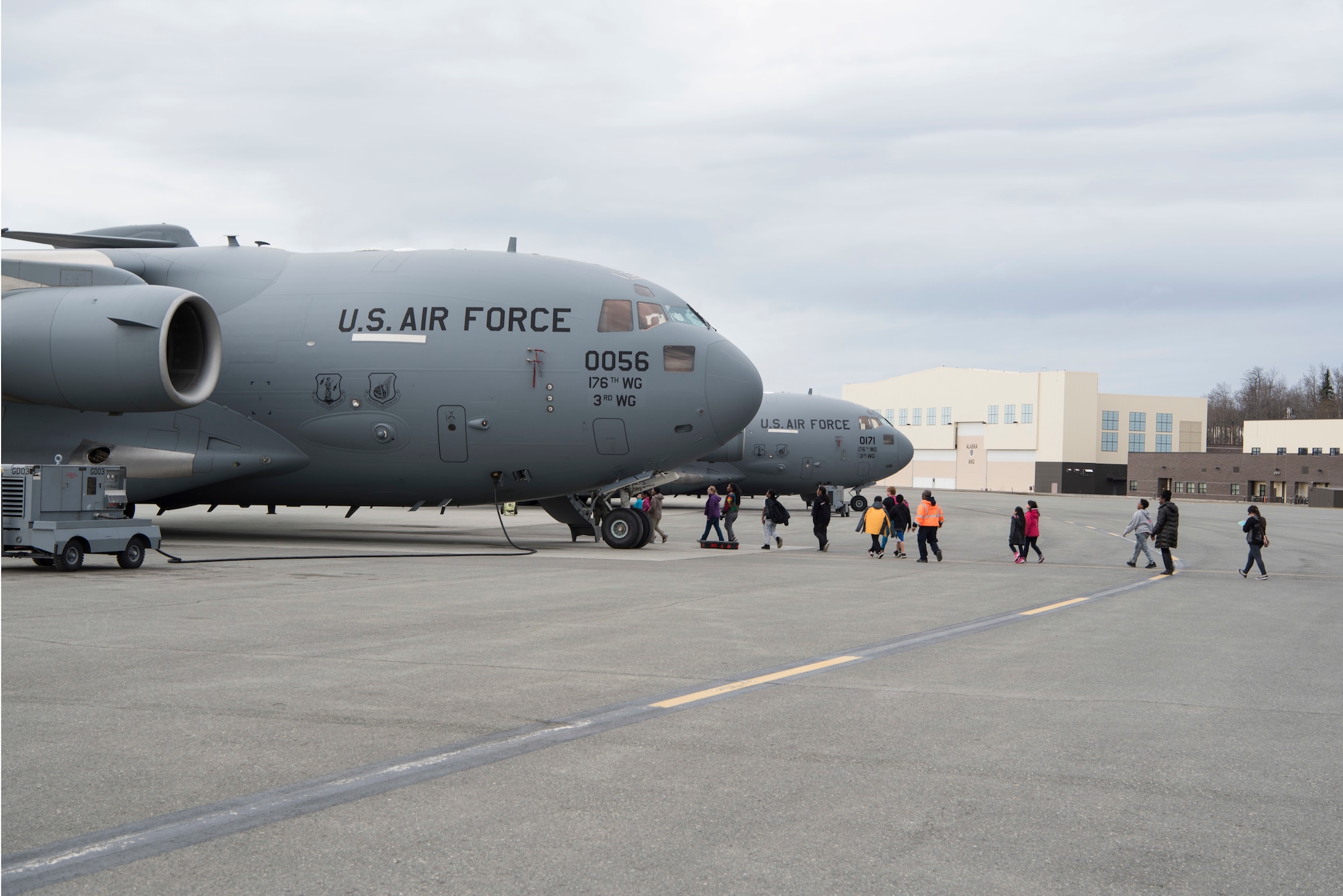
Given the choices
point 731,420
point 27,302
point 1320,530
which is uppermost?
point 27,302

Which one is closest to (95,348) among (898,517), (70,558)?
(70,558)

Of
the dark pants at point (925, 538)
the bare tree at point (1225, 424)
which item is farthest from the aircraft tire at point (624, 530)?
the bare tree at point (1225, 424)

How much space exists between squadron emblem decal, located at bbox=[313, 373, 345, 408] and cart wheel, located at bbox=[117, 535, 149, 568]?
5479 mm

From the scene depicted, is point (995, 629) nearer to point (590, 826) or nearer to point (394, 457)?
point (590, 826)

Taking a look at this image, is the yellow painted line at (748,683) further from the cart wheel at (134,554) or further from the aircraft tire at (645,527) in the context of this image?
the aircraft tire at (645,527)

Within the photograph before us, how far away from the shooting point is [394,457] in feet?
70.9

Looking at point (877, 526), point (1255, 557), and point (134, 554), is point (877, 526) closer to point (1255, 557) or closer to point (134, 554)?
point (1255, 557)

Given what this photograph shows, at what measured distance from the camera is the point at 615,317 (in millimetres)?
21375

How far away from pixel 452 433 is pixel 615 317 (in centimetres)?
383

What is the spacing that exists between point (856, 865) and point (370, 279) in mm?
19268

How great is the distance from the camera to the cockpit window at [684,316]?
2175 centimetres

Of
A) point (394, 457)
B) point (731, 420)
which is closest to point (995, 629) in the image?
point (731, 420)

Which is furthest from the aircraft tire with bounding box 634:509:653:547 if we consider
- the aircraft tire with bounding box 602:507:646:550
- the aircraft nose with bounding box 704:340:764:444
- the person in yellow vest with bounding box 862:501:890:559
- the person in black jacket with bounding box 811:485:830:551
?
the person in yellow vest with bounding box 862:501:890:559

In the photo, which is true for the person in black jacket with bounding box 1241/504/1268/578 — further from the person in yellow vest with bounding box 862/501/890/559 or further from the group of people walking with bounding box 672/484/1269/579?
the person in yellow vest with bounding box 862/501/890/559
